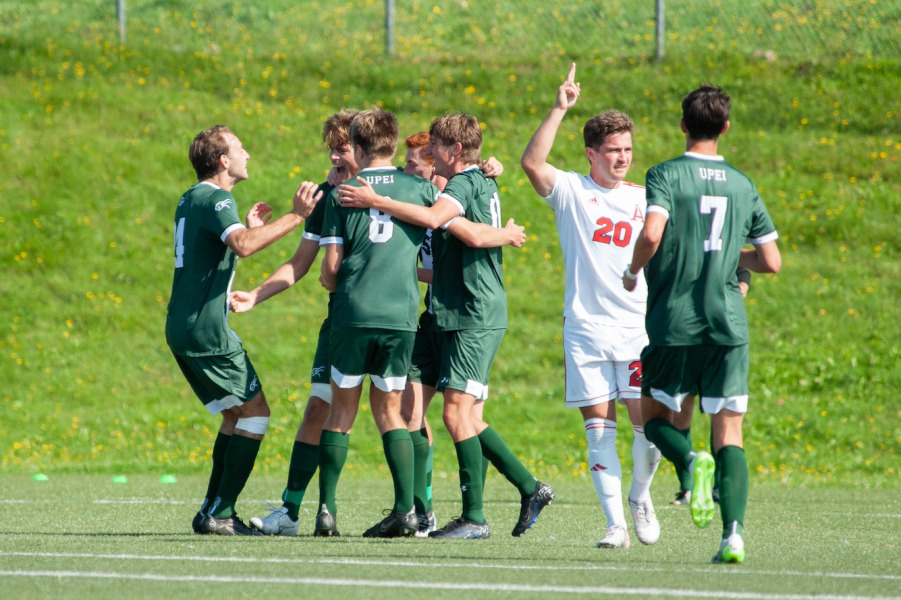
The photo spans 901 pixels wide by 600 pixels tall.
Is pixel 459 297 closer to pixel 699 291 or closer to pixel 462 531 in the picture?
pixel 462 531

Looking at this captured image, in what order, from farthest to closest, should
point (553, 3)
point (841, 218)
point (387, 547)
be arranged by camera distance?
1. point (553, 3)
2. point (841, 218)
3. point (387, 547)

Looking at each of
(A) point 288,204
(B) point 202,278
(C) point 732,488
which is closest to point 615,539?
(C) point 732,488

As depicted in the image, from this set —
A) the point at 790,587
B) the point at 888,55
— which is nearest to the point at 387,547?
the point at 790,587

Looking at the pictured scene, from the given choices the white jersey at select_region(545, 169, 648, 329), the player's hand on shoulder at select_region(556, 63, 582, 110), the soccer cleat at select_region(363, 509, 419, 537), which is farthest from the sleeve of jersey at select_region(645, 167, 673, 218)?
the soccer cleat at select_region(363, 509, 419, 537)

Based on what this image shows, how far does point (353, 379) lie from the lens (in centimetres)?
624

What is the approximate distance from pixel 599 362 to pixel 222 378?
2.15m

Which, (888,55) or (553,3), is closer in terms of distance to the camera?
(888,55)

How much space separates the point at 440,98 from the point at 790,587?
17.7 metres

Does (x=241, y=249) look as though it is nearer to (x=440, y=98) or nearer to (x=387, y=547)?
(x=387, y=547)

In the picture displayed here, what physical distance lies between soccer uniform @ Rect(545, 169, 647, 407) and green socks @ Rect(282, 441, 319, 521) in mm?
1638

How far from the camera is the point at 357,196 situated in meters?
6.15

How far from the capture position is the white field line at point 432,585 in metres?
4.09

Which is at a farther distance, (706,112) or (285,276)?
(285,276)

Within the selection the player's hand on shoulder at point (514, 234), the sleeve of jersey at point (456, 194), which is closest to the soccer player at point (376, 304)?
the sleeve of jersey at point (456, 194)
